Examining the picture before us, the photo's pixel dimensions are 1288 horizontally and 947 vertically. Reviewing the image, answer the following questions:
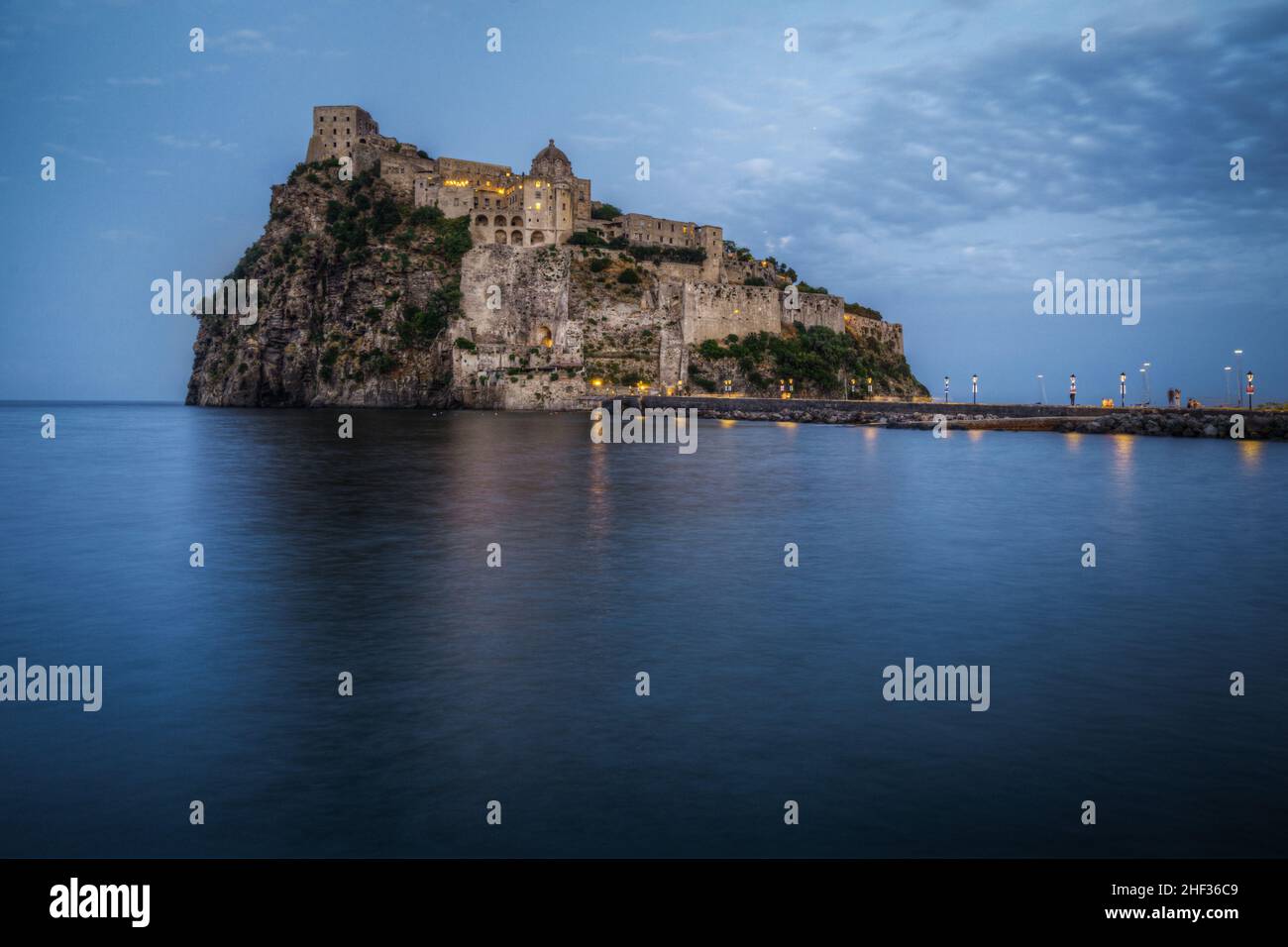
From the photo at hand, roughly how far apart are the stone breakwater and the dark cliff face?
2476cm

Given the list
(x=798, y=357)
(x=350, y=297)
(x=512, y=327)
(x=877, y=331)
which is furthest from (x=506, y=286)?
(x=877, y=331)

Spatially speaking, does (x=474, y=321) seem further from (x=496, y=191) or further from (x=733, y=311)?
(x=733, y=311)

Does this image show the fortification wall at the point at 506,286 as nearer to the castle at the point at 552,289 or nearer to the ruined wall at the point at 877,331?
the castle at the point at 552,289

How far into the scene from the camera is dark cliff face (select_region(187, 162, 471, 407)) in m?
89.6

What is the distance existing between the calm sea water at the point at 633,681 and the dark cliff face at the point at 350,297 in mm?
70400

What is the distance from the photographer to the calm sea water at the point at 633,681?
5859mm

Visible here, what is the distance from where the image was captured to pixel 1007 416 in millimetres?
64625

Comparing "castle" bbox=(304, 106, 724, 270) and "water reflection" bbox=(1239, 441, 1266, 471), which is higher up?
"castle" bbox=(304, 106, 724, 270)

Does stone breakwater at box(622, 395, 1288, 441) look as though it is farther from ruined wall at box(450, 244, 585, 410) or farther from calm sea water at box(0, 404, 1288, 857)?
calm sea water at box(0, 404, 1288, 857)

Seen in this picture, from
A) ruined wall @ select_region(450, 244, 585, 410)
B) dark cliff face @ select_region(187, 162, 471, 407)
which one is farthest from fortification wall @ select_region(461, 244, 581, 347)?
dark cliff face @ select_region(187, 162, 471, 407)

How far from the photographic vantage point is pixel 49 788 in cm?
630

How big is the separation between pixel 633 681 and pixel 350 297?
296 feet
